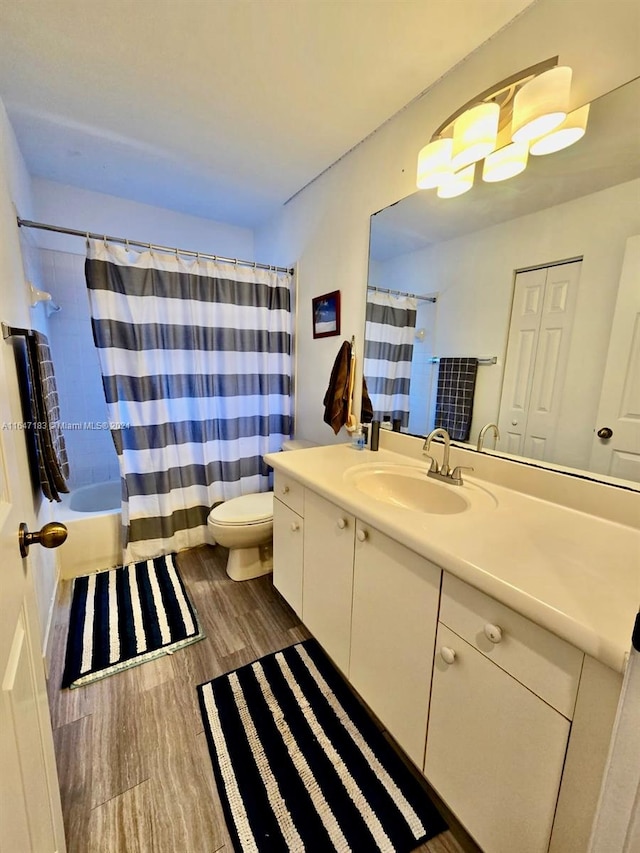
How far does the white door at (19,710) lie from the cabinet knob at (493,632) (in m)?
0.82

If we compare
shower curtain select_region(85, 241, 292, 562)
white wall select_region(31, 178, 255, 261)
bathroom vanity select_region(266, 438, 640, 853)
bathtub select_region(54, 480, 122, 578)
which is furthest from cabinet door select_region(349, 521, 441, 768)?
white wall select_region(31, 178, 255, 261)

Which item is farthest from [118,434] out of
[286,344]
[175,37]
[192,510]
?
[175,37]

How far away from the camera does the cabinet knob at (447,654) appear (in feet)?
2.69

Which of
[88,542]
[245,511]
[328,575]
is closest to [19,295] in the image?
[88,542]

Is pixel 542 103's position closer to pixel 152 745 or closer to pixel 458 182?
pixel 458 182

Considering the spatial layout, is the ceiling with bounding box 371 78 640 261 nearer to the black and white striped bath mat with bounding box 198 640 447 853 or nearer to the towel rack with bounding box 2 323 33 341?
the towel rack with bounding box 2 323 33 341

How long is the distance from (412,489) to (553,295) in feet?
2.69

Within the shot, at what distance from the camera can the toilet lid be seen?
182 cm

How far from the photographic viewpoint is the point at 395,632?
39.2 inches

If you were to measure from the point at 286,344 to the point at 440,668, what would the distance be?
2.01 meters

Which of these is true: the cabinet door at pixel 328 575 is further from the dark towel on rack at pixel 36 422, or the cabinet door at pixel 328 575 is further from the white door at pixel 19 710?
the dark towel on rack at pixel 36 422

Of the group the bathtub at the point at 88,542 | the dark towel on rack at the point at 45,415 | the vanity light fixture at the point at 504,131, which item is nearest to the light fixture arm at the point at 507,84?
the vanity light fixture at the point at 504,131

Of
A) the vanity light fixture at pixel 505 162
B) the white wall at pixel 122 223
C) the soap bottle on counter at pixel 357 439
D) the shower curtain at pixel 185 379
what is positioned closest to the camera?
the vanity light fixture at pixel 505 162

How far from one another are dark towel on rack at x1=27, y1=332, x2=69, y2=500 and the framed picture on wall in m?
1.40
